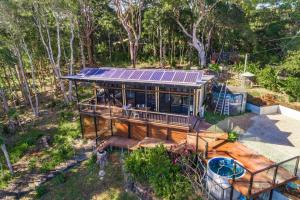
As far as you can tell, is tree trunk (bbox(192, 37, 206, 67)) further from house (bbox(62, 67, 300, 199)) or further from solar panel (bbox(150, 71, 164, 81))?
solar panel (bbox(150, 71, 164, 81))

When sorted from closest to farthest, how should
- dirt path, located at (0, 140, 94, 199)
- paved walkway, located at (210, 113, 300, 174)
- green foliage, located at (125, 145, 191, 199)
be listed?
green foliage, located at (125, 145, 191, 199) < paved walkway, located at (210, 113, 300, 174) < dirt path, located at (0, 140, 94, 199)

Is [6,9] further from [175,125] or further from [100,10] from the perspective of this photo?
[175,125]

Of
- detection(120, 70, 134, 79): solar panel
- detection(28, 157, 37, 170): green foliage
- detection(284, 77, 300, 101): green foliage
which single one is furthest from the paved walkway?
detection(28, 157, 37, 170): green foliage

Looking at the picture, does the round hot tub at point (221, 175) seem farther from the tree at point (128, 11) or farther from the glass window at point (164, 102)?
the tree at point (128, 11)

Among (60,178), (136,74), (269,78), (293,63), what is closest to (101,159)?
(60,178)

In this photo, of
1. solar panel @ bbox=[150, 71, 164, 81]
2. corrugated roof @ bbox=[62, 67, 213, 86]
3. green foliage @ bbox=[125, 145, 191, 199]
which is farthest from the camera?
solar panel @ bbox=[150, 71, 164, 81]

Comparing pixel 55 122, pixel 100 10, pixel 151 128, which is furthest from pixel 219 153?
pixel 100 10

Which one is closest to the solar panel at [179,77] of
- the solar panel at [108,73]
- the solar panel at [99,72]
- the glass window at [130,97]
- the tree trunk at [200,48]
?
the glass window at [130,97]

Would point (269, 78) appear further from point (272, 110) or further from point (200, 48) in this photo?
point (200, 48)
